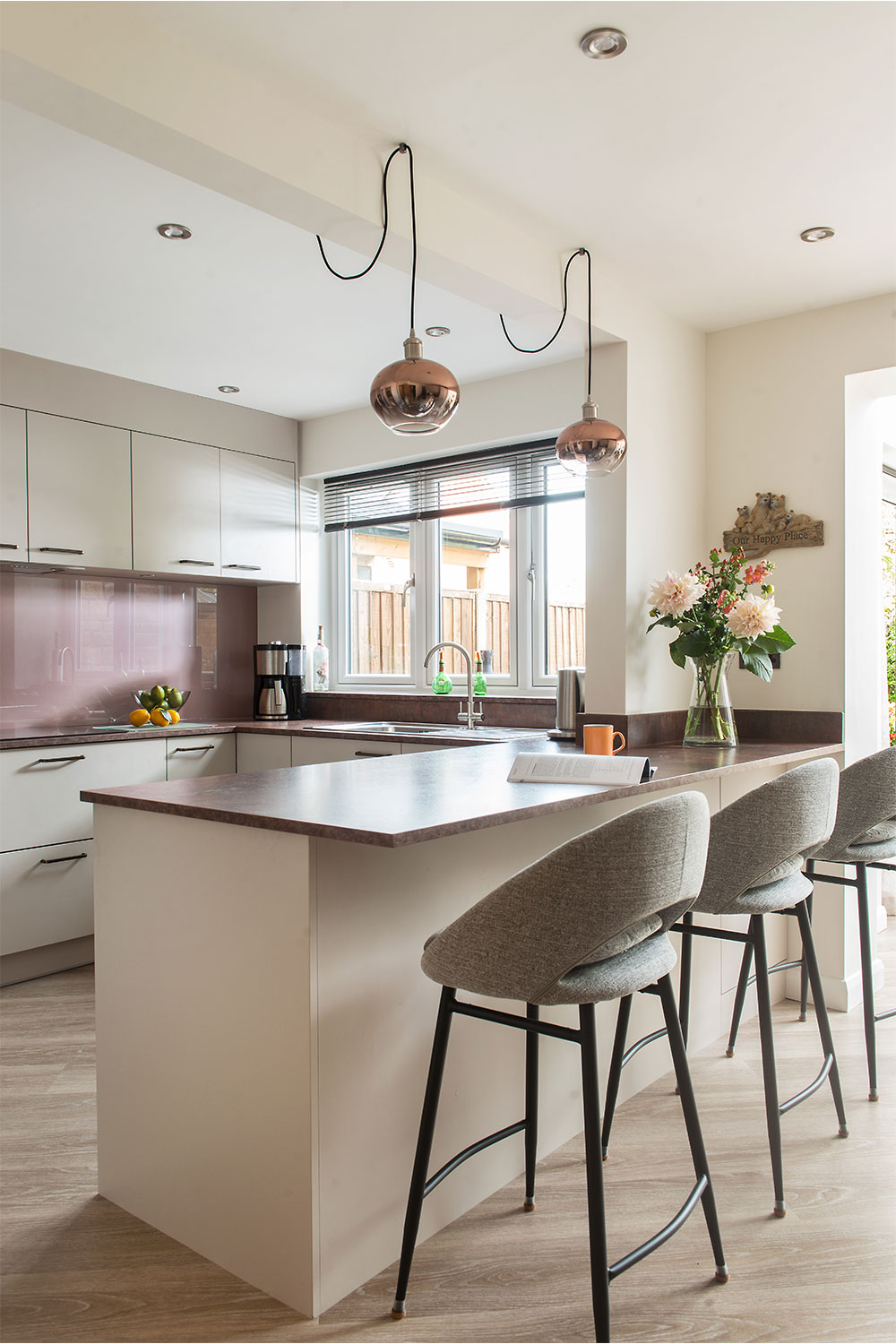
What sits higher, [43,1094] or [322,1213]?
[322,1213]

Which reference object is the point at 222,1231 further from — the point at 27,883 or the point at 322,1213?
the point at 27,883

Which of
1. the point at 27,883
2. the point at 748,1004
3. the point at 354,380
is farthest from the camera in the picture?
the point at 354,380

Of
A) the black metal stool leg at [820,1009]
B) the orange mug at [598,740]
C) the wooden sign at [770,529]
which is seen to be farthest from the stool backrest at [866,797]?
the wooden sign at [770,529]

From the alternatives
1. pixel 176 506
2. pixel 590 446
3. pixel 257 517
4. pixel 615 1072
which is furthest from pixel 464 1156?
pixel 257 517

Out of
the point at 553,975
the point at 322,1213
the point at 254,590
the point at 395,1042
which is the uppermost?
the point at 254,590

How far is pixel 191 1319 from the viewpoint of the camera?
1.67 meters

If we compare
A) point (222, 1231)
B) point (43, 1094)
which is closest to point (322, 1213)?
point (222, 1231)

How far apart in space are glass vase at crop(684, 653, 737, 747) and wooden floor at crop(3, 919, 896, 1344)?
1.09 metres

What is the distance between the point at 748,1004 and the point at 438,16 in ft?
9.44

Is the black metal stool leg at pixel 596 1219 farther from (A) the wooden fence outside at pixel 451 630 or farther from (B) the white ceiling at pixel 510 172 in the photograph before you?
(A) the wooden fence outside at pixel 451 630

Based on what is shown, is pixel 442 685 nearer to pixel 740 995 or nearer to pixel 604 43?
pixel 740 995

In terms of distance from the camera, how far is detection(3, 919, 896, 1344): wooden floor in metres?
1.67

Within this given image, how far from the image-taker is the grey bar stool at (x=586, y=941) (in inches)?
57.9

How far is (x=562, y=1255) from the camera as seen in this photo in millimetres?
1871
